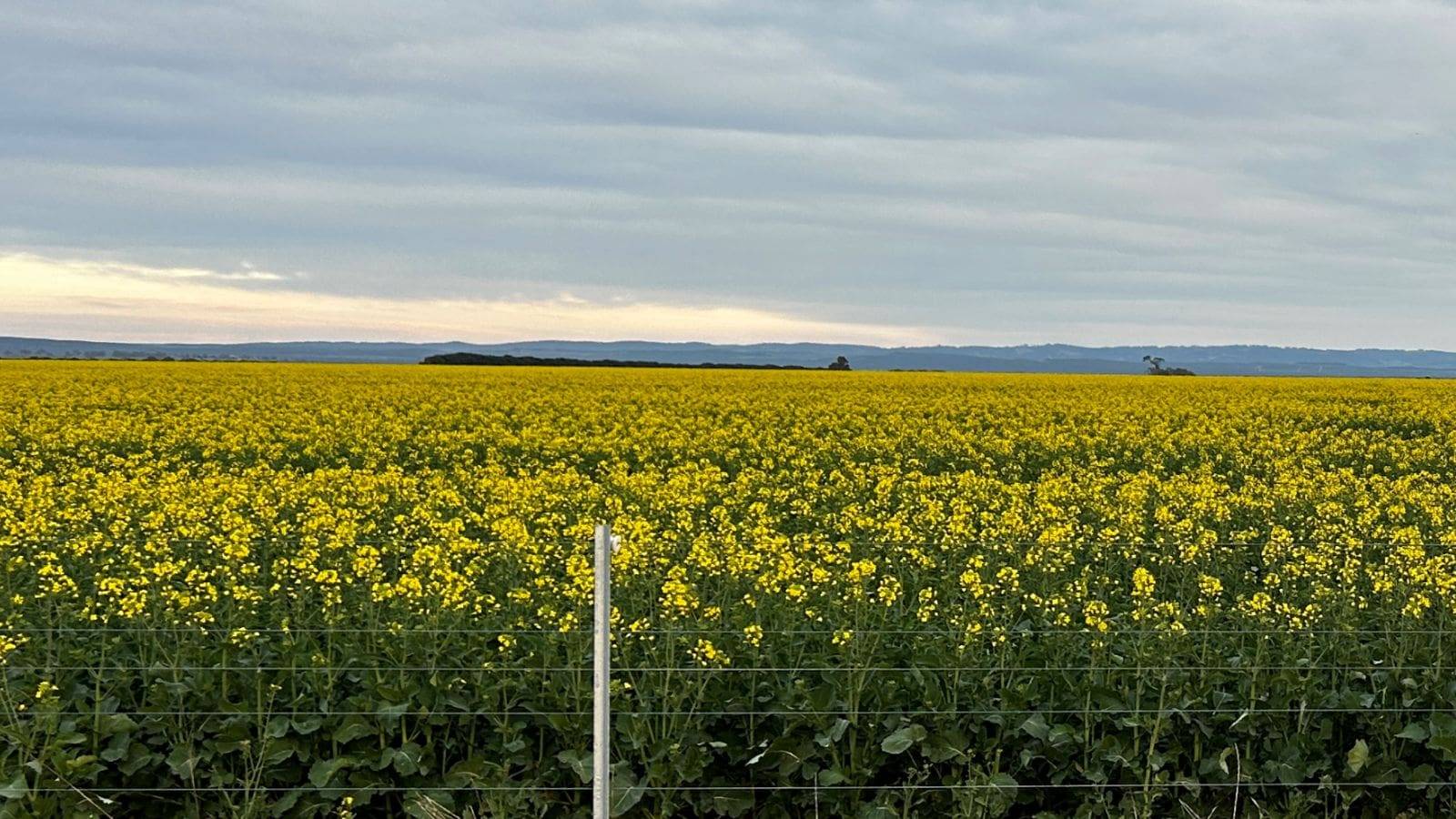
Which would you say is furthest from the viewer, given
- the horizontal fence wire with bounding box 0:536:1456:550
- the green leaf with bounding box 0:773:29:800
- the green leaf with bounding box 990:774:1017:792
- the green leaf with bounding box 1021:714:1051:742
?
the horizontal fence wire with bounding box 0:536:1456:550

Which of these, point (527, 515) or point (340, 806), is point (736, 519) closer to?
point (527, 515)

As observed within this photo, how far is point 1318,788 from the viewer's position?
702cm

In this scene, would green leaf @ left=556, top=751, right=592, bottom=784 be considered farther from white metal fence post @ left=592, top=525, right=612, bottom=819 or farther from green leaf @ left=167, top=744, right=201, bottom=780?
green leaf @ left=167, top=744, right=201, bottom=780

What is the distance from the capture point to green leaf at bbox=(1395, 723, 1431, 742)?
7.01 meters

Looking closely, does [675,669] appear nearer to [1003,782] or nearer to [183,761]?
[1003,782]

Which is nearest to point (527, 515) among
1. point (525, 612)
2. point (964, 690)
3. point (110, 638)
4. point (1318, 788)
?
Answer: point (525, 612)

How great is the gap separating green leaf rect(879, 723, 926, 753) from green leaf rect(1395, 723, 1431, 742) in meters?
2.63

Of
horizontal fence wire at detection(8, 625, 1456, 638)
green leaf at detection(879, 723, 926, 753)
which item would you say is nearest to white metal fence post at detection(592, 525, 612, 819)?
horizontal fence wire at detection(8, 625, 1456, 638)

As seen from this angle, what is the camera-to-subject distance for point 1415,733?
277 inches

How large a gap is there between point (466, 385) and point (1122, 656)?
3399cm

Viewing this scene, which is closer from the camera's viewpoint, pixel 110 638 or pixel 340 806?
pixel 340 806

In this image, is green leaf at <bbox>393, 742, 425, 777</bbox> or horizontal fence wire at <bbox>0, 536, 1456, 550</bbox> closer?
green leaf at <bbox>393, 742, 425, 777</bbox>

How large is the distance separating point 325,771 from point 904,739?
2943mm

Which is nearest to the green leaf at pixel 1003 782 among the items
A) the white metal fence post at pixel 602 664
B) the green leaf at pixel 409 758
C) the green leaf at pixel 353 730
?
the white metal fence post at pixel 602 664
